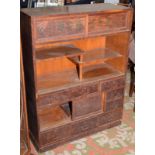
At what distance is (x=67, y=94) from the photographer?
1.91 meters

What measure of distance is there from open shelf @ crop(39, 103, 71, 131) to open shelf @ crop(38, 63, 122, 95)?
1.11 feet

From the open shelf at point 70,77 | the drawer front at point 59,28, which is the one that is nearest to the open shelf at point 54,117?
the open shelf at point 70,77

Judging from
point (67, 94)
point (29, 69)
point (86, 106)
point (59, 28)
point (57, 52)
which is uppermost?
point (59, 28)

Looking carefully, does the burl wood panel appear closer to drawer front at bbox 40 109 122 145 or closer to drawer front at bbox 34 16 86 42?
drawer front at bbox 40 109 122 145

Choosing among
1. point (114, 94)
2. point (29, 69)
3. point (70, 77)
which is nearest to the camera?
point (29, 69)

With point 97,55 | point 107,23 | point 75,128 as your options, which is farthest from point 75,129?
point 107,23

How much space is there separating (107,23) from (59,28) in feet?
1.43

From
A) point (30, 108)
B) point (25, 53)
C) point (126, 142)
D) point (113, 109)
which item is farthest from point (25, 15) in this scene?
point (126, 142)

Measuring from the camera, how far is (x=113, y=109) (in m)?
2.26

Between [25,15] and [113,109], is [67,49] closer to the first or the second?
[25,15]

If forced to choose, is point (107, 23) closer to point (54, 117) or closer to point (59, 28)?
point (59, 28)

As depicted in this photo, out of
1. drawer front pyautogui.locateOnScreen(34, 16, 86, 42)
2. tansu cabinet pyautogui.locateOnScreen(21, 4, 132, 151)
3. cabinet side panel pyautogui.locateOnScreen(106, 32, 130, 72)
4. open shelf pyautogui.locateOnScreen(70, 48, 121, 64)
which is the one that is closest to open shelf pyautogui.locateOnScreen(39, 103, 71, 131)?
tansu cabinet pyautogui.locateOnScreen(21, 4, 132, 151)

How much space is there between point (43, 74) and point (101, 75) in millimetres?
525

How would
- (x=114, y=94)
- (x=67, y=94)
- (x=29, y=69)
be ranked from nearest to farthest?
(x=29, y=69) → (x=67, y=94) → (x=114, y=94)
